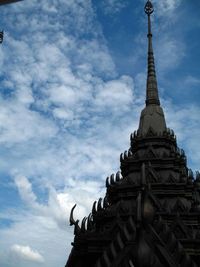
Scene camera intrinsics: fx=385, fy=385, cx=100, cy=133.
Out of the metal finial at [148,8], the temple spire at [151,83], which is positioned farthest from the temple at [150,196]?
the metal finial at [148,8]

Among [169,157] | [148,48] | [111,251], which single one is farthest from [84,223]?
[148,48]

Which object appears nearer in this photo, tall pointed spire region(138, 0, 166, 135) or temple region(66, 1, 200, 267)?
temple region(66, 1, 200, 267)

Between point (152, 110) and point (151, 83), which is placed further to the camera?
point (151, 83)

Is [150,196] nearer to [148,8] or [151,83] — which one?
[151,83]

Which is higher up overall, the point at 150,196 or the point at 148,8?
the point at 148,8

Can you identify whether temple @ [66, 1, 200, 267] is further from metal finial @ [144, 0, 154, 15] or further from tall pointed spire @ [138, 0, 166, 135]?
metal finial @ [144, 0, 154, 15]

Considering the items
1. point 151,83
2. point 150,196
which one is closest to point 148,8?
point 151,83

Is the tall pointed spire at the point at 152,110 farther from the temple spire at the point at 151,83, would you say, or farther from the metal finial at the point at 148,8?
the metal finial at the point at 148,8

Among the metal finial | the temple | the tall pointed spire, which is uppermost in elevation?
the metal finial

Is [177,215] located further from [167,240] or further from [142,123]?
Answer: [142,123]

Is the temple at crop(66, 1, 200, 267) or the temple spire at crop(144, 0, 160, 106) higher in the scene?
the temple spire at crop(144, 0, 160, 106)

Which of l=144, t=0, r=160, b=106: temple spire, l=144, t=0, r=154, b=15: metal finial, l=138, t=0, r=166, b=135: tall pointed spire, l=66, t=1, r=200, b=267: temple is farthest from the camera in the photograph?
l=144, t=0, r=154, b=15: metal finial

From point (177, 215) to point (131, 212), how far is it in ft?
9.05

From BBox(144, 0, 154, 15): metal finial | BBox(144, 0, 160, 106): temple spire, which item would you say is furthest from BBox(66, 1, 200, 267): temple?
BBox(144, 0, 154, 15): metal finial
